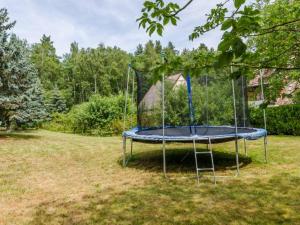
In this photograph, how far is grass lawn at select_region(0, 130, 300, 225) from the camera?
3.84 m

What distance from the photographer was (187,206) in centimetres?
422

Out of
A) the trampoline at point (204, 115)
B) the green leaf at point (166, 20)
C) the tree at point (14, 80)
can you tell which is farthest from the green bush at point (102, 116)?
the green leaf at point (166, 20)

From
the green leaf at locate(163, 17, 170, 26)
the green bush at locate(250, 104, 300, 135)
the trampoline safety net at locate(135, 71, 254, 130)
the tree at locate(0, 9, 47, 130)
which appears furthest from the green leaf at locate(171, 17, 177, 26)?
the green bush at locate(250, 104, 300, 135)

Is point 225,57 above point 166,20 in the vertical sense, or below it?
below

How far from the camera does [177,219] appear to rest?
3736 millimetres

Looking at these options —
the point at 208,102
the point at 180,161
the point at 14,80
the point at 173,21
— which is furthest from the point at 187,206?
the point at 14,80

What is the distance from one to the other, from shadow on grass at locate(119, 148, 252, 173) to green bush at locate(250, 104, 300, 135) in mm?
5670

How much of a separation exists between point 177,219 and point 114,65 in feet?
128

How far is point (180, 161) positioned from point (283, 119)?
8042 millimetres

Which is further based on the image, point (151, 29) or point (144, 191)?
point (144, 191)

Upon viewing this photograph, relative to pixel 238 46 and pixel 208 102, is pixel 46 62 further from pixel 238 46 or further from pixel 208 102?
pixel 238 46

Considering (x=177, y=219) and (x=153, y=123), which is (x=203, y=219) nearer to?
(x=177, y=219)

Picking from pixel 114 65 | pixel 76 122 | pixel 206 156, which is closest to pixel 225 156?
pixel 206 156

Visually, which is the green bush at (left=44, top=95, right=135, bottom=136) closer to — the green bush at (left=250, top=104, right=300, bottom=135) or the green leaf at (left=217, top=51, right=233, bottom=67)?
the green bush at (left=250, top=104, right=300, bottom=135)
